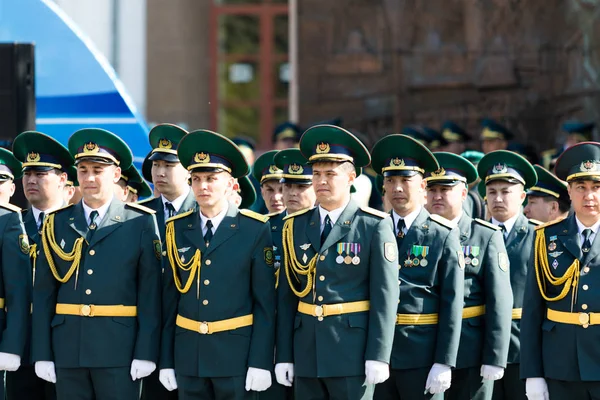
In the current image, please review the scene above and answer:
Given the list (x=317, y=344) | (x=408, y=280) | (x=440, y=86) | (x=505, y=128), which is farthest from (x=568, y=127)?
(x=317, y=344)

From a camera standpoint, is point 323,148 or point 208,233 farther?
point 208,233

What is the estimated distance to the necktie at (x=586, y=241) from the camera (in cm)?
677

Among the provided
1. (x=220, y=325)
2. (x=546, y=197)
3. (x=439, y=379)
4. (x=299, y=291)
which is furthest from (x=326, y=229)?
(x=546, y=197)

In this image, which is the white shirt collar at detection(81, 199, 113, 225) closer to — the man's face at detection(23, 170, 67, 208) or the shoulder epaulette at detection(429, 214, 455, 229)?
the man's face at detection(23, 170, 67, 208)

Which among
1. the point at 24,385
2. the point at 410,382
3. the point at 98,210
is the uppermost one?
the point at 98,210

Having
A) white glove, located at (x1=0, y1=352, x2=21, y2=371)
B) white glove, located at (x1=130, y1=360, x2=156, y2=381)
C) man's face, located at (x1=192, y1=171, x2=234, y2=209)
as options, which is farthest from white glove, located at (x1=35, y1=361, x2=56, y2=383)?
man's face, located at (x1=192, y1=171, x2=234, y2=209)

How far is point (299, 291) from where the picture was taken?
22.9 feet

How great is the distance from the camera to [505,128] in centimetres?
1294

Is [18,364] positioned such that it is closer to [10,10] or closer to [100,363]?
[100,363]

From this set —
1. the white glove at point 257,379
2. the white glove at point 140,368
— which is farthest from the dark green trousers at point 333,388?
the white glove at point 140,368

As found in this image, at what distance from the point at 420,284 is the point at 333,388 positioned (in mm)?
885

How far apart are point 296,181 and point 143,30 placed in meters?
9.30

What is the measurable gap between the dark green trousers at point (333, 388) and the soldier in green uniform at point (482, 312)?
0.90 m

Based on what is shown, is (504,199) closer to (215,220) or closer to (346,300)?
(346,300)
